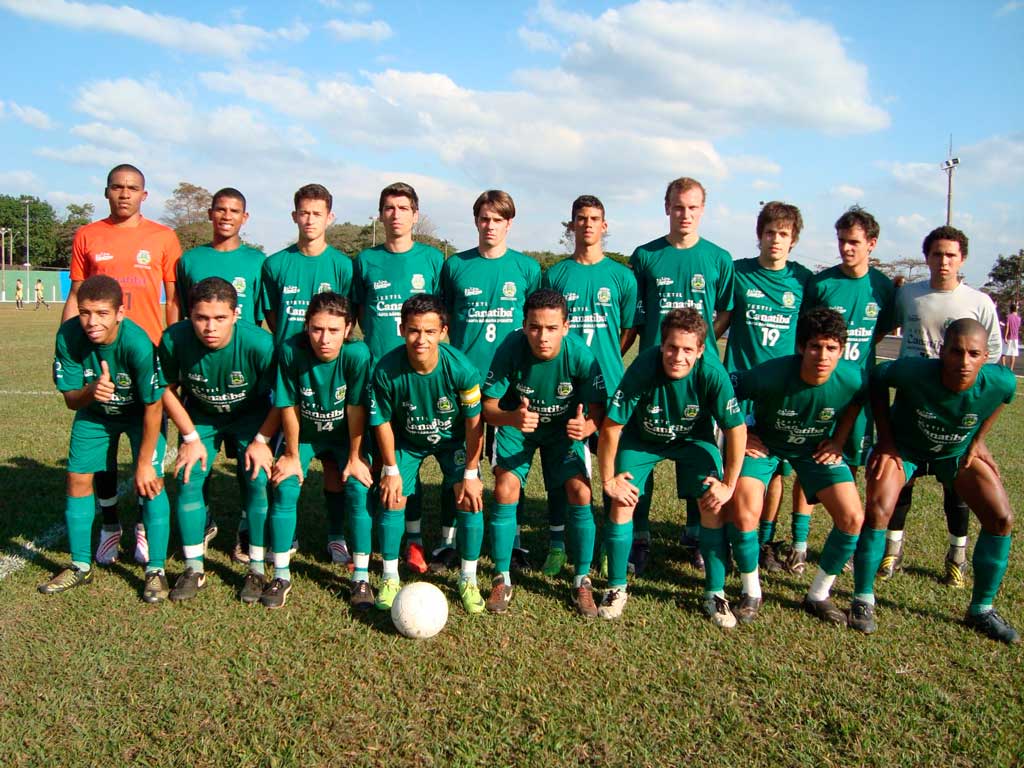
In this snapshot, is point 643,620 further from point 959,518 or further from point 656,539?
point 959,518

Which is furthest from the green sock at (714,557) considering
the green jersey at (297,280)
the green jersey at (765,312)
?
the green jersey at (297,280)

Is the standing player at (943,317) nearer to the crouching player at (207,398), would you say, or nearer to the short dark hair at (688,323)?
the short dark hair at (688,323)

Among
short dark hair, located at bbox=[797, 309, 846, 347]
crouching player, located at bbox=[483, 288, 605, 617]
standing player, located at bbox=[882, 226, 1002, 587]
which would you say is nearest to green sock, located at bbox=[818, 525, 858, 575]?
standing player, located at bbox=[882, 226, 1002, 587]

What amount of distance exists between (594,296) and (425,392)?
127 cm

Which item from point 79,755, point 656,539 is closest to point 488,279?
point 656,539

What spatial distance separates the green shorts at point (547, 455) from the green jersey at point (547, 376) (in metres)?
0.19

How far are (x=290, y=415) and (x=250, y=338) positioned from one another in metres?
0.49

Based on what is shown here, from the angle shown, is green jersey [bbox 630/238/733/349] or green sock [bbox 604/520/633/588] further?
green jersey [bbox 630/238/733/349]

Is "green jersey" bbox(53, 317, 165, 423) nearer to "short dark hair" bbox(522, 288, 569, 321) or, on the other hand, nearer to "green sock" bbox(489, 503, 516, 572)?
"green sock" bbox(489, 503, 516, 572)

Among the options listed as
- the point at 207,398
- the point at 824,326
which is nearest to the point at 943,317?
the point at 824,326

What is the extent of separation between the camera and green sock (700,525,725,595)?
3850 mm

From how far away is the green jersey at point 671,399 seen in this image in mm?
3811

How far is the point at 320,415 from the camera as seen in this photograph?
13.2 ft

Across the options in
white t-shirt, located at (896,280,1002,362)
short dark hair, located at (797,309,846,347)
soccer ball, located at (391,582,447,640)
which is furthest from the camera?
white t-shirt, located at (896,280,1002,362)
